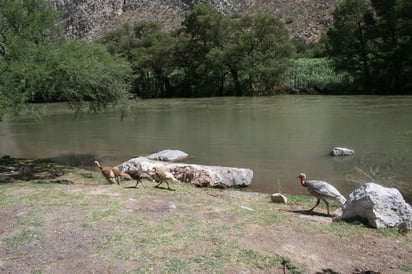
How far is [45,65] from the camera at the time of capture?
38.4 ft

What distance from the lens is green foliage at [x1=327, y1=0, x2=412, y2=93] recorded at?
41.9m

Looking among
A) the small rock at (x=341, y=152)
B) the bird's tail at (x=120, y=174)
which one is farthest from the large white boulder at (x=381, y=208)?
the small rock at (x=341, y=152)

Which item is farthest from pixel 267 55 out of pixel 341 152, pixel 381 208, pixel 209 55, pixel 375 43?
pixel 381 208

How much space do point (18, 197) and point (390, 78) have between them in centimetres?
4353

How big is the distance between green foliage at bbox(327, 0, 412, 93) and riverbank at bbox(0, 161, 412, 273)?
3876 cm

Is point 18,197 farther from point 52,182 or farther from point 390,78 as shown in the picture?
point 390,78

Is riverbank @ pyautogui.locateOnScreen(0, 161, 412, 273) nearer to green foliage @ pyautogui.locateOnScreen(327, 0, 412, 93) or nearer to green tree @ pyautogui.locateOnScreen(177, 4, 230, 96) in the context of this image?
green foliage @ pyautogui.locateOnScreen(327, 0, 412, 93)

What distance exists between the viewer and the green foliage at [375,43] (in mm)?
41912

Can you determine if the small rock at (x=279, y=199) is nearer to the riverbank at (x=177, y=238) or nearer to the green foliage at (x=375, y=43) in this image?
the riverbank at (x=177, y=238)

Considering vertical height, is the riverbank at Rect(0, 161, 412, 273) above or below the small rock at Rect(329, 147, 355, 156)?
above

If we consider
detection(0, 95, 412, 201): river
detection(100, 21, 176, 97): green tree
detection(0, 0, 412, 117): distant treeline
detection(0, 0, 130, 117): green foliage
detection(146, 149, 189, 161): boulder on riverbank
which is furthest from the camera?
detection(100, 21, 176, 97): green tree

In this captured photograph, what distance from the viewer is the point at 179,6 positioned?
89.6 meters

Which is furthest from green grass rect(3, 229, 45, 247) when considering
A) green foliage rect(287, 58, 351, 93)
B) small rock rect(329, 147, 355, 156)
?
green foliage rect(287, 58, 351, 93)

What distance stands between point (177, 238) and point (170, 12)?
87398 millimetres
